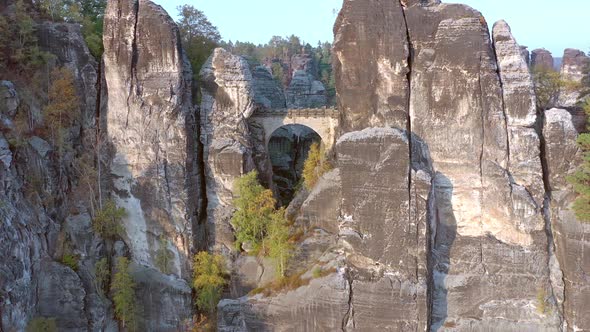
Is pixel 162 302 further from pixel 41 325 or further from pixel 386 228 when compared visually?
pixel 386 228

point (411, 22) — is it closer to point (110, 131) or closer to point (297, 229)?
point (297, 229)

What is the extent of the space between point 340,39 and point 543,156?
10507mm

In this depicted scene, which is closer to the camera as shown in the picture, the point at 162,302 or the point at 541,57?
the point at 162,302

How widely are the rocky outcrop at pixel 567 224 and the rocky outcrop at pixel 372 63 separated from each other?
254 inches

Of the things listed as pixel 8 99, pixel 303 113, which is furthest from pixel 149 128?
pixel 303 113

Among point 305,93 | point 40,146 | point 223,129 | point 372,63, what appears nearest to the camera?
point 40,146

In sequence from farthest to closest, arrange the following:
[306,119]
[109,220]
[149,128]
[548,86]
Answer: [548,86]
[306,119]
[149,128]
[109,220]

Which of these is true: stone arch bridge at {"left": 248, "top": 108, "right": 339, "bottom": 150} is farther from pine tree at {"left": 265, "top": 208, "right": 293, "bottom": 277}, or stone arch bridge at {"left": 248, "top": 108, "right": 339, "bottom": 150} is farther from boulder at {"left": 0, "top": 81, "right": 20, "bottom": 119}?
boulder at {"left": 0, "top": 81, "right": 20, "bottom": 119}

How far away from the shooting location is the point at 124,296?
23.2m

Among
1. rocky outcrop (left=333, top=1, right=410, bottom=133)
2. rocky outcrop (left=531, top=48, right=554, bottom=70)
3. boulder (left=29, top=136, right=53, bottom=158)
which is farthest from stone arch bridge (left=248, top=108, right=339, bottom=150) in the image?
rocky outcrop (left=531, top=48, right=554, bottom=70)

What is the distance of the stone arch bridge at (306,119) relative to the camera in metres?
27.5

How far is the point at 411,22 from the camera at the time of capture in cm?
2342

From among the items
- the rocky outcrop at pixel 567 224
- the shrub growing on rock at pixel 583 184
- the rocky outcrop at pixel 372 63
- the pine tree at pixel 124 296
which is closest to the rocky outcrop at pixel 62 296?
the pine tree at pixel 124 296

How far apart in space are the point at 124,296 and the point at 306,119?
41.4ft
